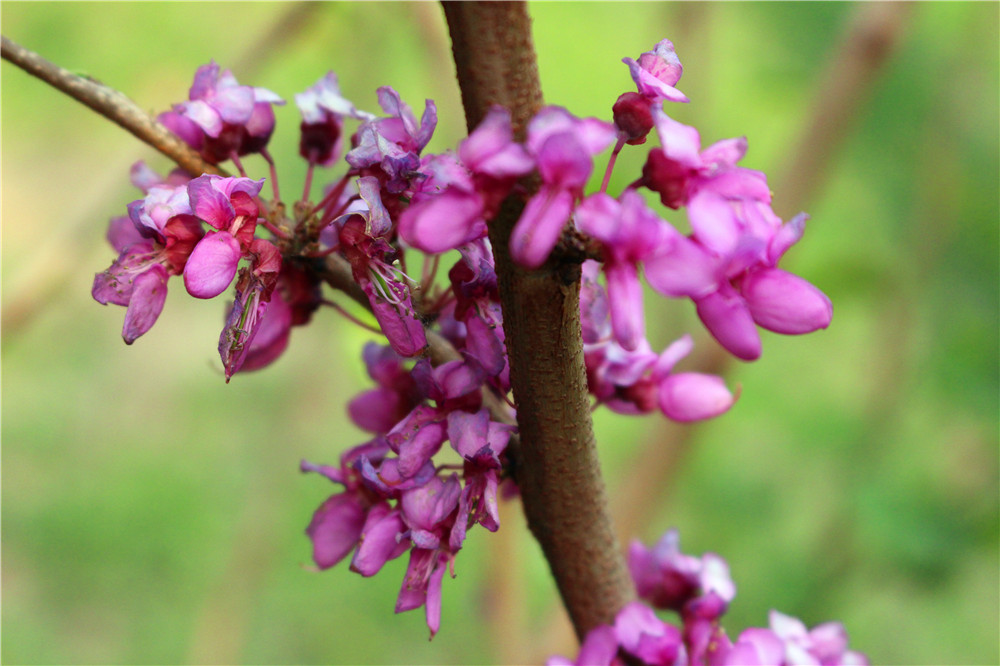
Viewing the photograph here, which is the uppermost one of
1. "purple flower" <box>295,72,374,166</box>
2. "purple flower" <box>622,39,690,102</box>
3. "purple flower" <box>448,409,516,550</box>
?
"purple flower" <box>295,72,374,166</box>

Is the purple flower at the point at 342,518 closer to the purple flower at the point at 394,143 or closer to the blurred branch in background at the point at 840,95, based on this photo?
the purple flower at the point at 394,143

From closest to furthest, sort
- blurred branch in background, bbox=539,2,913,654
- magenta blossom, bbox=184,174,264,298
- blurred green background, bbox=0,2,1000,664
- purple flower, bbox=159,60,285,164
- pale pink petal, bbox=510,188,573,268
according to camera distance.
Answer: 1. pale pink petal, bbox=510,188,573,268
2. magenta blossom, bbox=184,174,264,298
3. purple flower, bbox=159,60,285,164
4. blurred branch in background, bbox=539,2,913,654
5. blurred green background, bbox=0,2,1000,664

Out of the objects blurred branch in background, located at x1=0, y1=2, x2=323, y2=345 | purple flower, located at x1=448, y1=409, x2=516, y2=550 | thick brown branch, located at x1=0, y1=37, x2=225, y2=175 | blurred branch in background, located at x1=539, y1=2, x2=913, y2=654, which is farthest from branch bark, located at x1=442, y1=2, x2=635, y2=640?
blurred branch in background, located at x1=0, y1=2, x2=323, y2=345

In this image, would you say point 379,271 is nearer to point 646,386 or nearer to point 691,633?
point 646,386

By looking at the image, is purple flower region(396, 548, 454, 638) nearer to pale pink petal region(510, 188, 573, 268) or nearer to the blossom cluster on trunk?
the blossom cluster on trunk

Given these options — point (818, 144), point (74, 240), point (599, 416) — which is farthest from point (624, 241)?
point (599, 416)

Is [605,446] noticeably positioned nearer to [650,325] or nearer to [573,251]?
[650,325]
